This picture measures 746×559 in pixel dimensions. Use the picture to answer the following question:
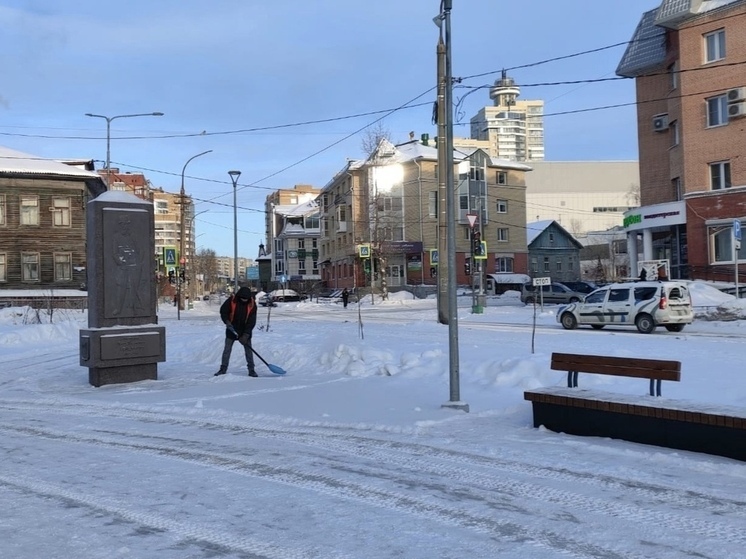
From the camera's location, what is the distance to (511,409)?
9.48 metres

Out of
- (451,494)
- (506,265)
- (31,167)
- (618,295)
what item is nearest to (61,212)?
(31,167)

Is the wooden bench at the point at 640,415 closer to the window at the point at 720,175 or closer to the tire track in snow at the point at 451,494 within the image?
the tire track in snow at the point at 451,494

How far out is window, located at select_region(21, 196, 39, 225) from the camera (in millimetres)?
43531

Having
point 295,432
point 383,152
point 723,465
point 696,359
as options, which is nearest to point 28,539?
point 295,432

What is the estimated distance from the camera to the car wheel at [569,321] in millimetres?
25328

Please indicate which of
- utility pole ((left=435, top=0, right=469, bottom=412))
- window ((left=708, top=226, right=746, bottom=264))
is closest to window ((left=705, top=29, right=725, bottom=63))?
window ((left=708, top=226, right=746, bottom=264))

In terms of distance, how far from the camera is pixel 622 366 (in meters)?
8.67

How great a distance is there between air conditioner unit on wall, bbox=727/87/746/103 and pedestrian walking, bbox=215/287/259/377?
1142 inches

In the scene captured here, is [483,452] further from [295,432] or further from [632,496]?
[295,432]

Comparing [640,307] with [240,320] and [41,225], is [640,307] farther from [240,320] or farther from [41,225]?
[41,225]

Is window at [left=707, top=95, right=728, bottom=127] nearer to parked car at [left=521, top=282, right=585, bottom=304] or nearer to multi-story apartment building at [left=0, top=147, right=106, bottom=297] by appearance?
parked car at [left=521, top=282, right=585, bottom=304]

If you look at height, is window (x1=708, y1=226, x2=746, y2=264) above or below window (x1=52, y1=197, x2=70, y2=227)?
below

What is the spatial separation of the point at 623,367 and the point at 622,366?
0.06 feet

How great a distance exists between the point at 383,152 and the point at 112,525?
53.7 meters
